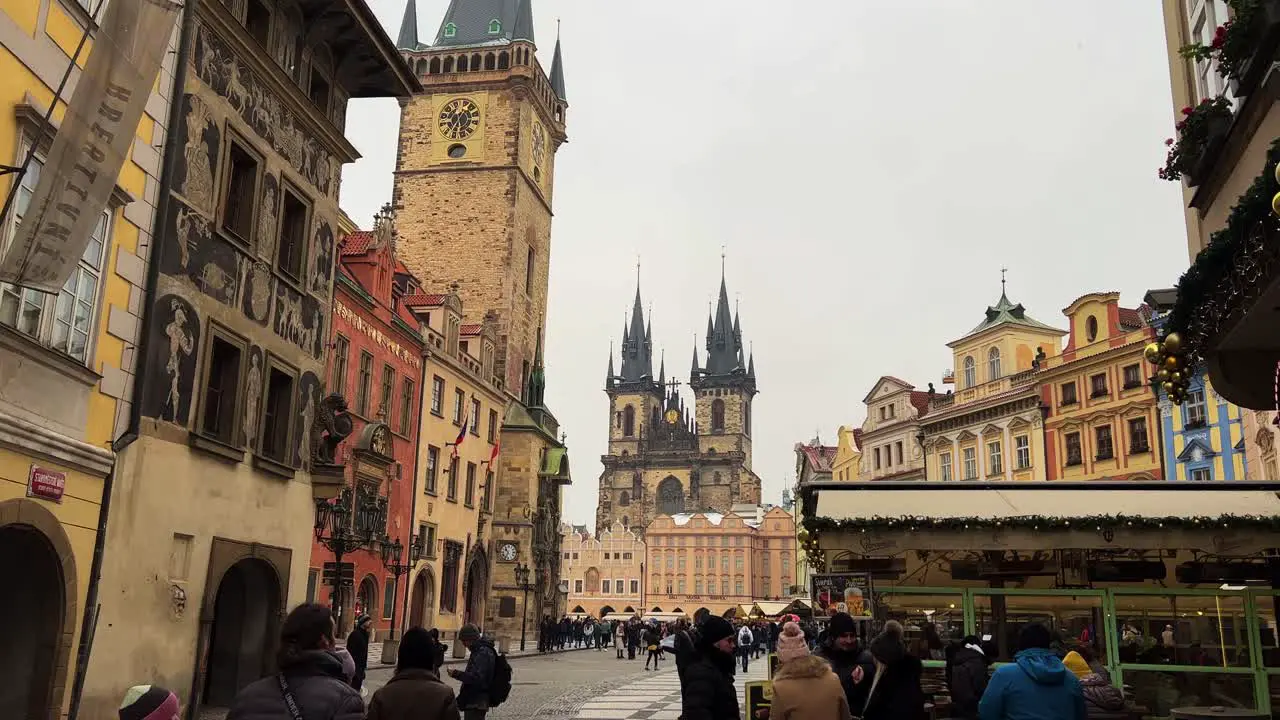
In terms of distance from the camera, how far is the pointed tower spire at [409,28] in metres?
58.3

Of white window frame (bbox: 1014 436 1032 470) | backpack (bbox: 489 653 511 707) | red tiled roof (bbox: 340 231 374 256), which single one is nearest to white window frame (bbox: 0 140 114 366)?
backpack (bbox: 489 653 511 707)

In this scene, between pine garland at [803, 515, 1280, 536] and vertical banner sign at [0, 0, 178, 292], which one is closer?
vertical banner sign at [0, 0, 178, 292]

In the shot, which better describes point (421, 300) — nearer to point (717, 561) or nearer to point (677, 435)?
point (717, 561)

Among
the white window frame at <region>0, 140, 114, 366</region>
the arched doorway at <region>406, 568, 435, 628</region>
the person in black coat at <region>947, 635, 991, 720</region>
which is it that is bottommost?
the person in black coat at <region>947, 635, 991, 720</region>

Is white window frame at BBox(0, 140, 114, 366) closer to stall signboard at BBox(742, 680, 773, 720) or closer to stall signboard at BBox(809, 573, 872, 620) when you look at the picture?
stall signboard at BBox(742, 680, 773, 720)

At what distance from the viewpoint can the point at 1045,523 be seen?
37.5 feet

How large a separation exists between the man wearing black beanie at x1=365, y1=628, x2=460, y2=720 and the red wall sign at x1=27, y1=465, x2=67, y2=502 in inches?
250

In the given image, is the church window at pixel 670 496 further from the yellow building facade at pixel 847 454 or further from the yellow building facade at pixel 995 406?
the yellow building facade at pixel 995 406

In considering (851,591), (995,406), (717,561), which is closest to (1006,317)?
(995,406)

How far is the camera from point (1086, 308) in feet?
134

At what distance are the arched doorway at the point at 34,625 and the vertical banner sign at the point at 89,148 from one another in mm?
3500

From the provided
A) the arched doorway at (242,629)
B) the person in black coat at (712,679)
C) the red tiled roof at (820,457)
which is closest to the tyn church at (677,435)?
the red tiled roof at (820,457)

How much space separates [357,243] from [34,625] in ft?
76.1

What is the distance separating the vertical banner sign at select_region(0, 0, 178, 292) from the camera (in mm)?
8500
